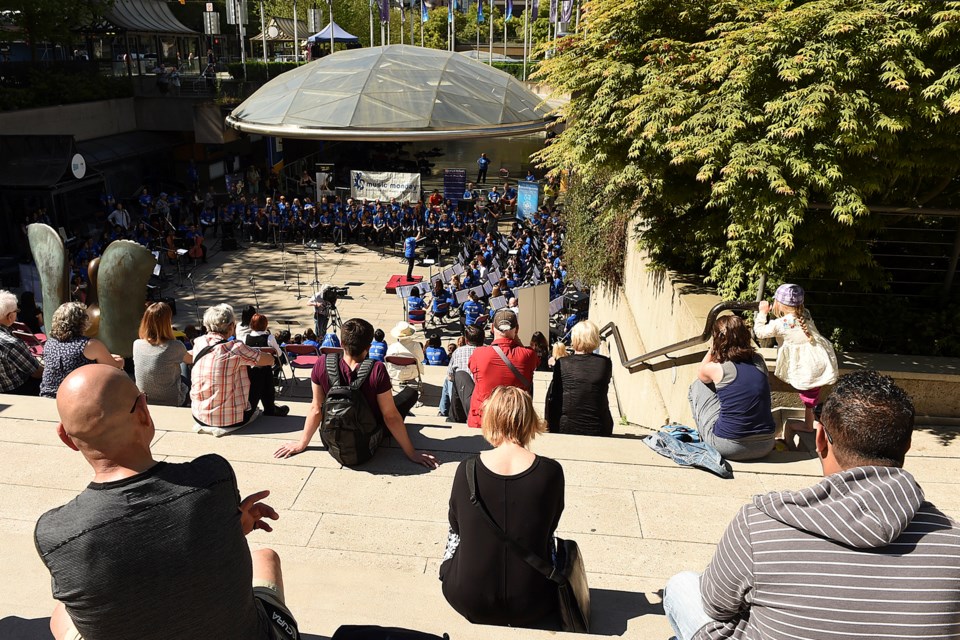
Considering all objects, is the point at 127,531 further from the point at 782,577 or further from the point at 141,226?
the point at 141,226

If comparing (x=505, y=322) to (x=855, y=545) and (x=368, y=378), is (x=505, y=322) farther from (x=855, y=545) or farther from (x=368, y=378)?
(x=855, y=545)

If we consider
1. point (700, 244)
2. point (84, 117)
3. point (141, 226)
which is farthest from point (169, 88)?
point (700, 244)

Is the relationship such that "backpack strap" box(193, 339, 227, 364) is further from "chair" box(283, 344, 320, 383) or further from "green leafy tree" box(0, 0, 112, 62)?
"green leafy tree" box(0, 0, 112, 62)

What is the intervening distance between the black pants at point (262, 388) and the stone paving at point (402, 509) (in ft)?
0.81

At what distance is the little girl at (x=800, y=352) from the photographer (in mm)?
6031

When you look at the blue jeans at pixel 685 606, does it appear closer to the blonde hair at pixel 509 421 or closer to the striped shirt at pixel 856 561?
the striped shirt at pixel 856 561

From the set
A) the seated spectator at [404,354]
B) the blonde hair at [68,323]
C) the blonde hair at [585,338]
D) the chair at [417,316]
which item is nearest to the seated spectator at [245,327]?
the seated spectator at [404,354]

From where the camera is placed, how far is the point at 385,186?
88.9 feet

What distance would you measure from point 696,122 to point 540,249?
14.4 metres

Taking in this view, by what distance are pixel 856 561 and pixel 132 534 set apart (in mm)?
2151

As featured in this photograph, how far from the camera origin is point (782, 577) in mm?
2248

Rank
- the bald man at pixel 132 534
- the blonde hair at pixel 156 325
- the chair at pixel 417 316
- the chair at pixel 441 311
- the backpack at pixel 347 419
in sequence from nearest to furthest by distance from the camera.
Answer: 1. the bald man at pixel 132 534
2. the backpack at pixel 347 419
3. the blonde hair at pixel 156 325
4. the chair at pixel 417 316
5. the chair at pixel 441 311

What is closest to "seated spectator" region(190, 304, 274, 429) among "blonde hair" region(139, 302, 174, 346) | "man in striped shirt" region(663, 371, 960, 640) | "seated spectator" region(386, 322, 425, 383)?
"blonde hair" region(139, 302, 174, 346)

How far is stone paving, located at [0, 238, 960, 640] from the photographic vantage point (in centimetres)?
391
